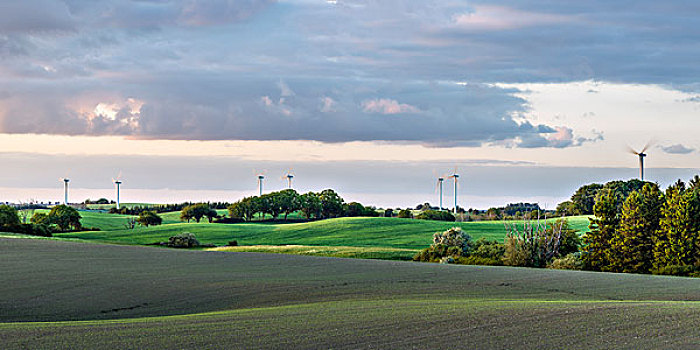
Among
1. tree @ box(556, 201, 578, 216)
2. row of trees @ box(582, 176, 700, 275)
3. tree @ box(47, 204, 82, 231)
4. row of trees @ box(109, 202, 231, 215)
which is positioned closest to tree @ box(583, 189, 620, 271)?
row of trees @ box(582, 176, 700, 275)

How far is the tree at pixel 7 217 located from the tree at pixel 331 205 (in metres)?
50.9

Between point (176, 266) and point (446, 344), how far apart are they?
2396 centimetres

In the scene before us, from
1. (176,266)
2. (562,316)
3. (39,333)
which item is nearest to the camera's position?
(39,333)

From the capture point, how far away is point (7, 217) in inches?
2968

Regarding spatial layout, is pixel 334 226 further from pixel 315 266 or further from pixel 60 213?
pixel 315 266

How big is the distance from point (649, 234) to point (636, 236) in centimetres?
77

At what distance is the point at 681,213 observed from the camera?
42.0 metres

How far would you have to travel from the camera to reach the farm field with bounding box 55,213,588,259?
75375mm

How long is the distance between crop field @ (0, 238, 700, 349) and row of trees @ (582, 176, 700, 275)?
1072 centimetres

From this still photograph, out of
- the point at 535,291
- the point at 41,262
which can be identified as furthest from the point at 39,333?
the point at 41,262

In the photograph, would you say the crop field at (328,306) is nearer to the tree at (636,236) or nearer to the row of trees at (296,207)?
the tree at (636,236)

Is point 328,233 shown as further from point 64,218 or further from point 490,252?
point 490,252

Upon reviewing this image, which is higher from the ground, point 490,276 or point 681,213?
point 681,213

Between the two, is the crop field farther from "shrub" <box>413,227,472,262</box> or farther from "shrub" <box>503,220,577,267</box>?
"shrub" <box>413,227,472,262</box>
